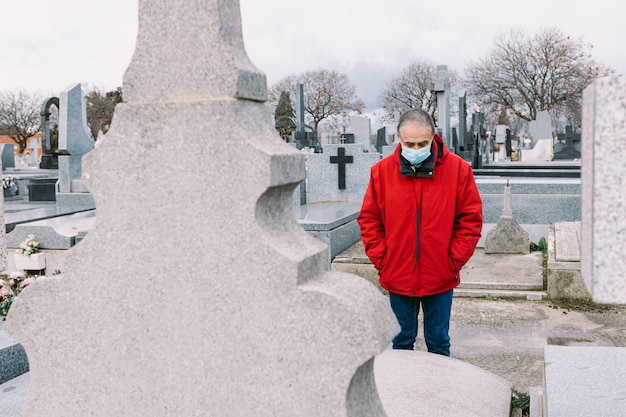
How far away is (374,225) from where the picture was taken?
382 centimetres

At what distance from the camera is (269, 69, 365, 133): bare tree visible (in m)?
59.8

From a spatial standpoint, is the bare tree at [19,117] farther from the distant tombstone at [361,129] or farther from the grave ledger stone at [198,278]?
the grave ledger stone at [198,278]

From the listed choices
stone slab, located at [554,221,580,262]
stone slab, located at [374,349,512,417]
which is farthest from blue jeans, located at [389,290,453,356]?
stone slab, located at [554,221,580,262]

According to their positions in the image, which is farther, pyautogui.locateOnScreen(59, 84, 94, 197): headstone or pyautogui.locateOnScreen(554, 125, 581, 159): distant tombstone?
pyautogui.locateOnScreen(554, 125, 581, 159): distant tombstone

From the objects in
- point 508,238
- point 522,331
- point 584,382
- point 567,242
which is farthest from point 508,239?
point 584,382

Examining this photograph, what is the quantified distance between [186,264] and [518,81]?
48043mm

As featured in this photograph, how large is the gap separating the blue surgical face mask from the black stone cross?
776cm

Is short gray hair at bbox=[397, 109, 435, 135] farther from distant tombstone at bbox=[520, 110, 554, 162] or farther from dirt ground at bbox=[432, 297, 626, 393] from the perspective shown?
distant tombstone at bbox=[520, 110, 554, 162]

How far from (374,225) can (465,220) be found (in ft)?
1.78

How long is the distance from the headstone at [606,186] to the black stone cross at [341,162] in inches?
383

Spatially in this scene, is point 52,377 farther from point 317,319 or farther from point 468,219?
point 468,219

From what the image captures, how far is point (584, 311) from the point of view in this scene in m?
6.41

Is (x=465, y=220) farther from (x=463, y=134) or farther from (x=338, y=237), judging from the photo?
(x=463, y=134)

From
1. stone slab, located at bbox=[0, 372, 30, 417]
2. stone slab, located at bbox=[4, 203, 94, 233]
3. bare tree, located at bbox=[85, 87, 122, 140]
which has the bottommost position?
stone slab, located at bbox=[0, 372, 30, 417]
